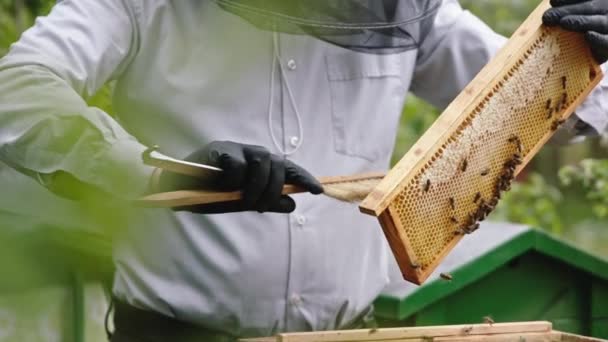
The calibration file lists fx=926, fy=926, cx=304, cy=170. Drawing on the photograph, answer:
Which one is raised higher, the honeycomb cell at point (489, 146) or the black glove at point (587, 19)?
the black glove at point (587, 19)

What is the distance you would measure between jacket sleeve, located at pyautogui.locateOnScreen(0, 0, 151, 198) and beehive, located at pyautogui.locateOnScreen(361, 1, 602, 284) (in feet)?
1.85

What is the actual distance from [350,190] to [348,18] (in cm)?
47

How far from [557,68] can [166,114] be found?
3.34 feet

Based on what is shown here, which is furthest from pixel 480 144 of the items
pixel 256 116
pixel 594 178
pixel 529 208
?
pixel 529 208

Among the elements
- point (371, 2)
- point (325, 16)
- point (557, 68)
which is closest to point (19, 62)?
point (325, 16)

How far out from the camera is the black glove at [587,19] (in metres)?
2.26

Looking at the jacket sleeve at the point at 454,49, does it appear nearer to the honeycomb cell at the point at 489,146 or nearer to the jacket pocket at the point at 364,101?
the jacket pocket at the point at 364,101

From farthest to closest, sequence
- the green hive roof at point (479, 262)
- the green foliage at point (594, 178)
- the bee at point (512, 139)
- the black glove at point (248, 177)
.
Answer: the green foliage at point (594, 178) < the green hive roof at point (479, 262) < the bee at point (512, 139) < the black glove at point (248, 177)

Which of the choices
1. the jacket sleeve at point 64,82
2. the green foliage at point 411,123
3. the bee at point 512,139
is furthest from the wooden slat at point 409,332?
the green foliage at point 411,123

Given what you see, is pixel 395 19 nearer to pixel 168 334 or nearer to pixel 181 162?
pixel 181 162

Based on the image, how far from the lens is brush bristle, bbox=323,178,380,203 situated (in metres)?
1.95

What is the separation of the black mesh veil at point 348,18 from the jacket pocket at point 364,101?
0.21m

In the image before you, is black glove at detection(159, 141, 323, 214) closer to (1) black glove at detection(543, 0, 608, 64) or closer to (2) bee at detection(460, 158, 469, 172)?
(2) bee at detection(460, 158, 469, 172)

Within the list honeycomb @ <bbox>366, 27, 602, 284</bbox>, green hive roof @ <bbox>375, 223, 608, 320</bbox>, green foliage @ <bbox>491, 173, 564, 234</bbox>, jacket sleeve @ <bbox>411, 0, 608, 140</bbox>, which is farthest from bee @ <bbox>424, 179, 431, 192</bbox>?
green foliage @ <bbox>491, 173, 564, 234</bbox>
